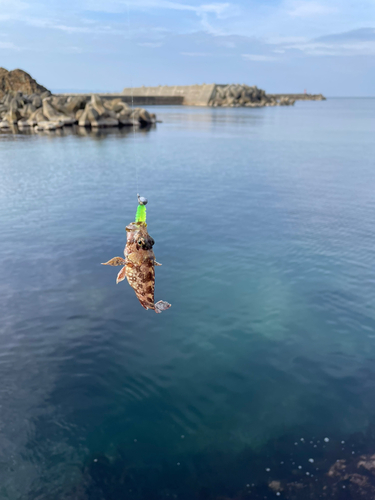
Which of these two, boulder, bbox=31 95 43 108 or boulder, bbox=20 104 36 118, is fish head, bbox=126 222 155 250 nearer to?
boulder, bbox=20 104 36 118

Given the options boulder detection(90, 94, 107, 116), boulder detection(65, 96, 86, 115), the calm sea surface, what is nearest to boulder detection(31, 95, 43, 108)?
boulder detection(65, 96, 86, 115)

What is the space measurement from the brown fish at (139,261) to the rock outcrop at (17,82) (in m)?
122

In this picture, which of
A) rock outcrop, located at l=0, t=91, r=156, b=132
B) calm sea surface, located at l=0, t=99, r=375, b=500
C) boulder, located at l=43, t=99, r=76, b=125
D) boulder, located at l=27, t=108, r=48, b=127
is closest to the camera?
calm sea surface, located at l=0, t=99, r=375, b=500

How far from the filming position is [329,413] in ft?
34.4

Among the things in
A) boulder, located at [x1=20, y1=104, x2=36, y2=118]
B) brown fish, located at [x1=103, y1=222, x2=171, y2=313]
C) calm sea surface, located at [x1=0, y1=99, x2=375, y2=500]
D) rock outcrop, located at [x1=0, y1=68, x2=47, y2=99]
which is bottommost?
calm sea surface, located at [x1=0, y1=99, x2=375, y2=500]

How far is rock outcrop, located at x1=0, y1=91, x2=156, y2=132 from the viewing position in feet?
282

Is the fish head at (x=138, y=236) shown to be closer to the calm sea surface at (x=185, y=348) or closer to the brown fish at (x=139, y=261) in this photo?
the brown fish at (x=139, y=261)

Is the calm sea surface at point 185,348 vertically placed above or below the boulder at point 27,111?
below

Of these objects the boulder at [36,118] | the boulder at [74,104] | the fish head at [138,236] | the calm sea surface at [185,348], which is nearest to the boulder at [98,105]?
the boulder at [74,104]

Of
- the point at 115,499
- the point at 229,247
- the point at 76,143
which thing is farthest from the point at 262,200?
the point at 76,143

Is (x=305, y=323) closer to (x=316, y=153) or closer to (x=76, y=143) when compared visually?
(x=316, y=153)

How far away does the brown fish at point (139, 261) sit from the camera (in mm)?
7234

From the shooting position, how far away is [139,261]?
7.56m

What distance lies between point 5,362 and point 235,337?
7245 millimetres
